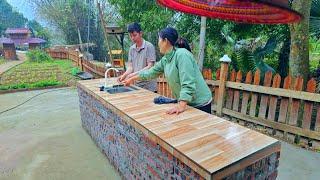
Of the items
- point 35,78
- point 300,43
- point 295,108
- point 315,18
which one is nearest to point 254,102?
point 295,108

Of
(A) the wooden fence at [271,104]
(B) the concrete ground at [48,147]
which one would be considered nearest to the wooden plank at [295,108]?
(A) the wooden fence at [271,104]

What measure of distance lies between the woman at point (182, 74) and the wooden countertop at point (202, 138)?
125 millimetres

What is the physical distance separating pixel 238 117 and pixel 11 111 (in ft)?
16.4

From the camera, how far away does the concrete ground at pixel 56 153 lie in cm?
302

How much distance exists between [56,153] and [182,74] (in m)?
2.45

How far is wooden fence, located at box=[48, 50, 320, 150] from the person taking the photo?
349 centimetres

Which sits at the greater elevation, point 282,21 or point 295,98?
point 282,21

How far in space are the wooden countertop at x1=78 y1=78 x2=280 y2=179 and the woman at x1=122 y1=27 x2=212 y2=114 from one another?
125mm

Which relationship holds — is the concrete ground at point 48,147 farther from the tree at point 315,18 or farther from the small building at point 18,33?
the small building at point 18,33

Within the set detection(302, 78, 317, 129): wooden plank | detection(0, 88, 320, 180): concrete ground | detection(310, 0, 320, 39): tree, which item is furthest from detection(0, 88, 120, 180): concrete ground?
detection(310, 0, 320, 39): tree

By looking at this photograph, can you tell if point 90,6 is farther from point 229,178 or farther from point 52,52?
point 229,178

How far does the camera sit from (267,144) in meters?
1.69

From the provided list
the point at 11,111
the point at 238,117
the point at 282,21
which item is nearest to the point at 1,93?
the point at 11,111

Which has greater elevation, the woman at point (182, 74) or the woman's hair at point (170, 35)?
the woman's hair at point (170, 35)
